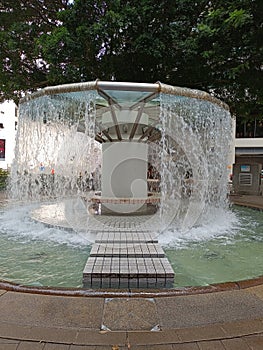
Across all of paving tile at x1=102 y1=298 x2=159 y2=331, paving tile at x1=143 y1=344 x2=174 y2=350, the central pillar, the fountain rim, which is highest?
the fountain rim

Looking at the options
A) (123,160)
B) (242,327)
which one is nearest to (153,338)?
(242,327)

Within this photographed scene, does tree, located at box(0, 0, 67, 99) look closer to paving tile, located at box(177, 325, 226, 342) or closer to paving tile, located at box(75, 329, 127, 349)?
paving tile, located at box(75, 329, 127, 349)

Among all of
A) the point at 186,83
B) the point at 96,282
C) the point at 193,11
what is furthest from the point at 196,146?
the point at 96,282

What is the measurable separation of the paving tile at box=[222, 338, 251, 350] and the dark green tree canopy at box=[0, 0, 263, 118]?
7.48 m

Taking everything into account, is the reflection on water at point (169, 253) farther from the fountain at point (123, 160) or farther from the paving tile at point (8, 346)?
the paving tile at point (8, 346)

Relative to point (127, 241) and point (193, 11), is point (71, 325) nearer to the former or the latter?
point (127, 241)

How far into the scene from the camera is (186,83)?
10.9 meters

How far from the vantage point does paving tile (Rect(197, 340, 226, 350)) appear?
98.2 inches

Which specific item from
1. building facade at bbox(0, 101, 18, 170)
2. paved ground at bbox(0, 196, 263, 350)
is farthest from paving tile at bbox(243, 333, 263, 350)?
building facade at bbox(0, 101, 18, 170)

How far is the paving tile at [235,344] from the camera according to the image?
2.50m

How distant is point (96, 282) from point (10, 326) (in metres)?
1.29

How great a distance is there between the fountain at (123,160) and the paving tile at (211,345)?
51.8 inches

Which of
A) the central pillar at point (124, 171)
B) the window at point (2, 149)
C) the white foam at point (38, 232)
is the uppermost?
the window at point (2, 149)

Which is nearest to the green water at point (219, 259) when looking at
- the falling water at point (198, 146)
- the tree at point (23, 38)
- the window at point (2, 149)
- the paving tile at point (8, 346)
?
the falling water at point (198, 146)
